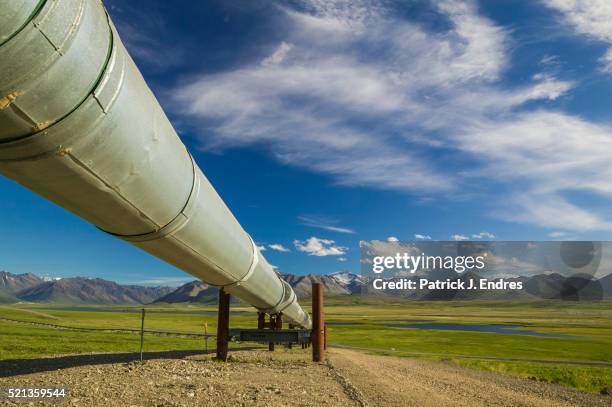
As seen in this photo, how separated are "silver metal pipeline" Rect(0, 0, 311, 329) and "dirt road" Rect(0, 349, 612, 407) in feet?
16.3

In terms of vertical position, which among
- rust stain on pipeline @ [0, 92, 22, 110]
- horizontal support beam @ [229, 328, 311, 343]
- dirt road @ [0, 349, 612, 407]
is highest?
rust stain on pipeline @ [0, 92, 22, 110]

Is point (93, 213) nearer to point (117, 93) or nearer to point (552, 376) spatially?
point (117, 93)

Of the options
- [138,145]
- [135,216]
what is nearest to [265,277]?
[135,216]

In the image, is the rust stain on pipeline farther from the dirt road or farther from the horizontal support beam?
the horizontal support beam

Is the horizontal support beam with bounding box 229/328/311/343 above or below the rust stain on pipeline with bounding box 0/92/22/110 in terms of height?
below

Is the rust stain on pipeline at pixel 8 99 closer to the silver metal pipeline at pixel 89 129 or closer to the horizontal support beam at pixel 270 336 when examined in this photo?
the silver metal pipeline at pixel 89 129

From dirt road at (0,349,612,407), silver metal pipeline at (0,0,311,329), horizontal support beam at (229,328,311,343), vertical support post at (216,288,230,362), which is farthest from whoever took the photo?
vertical support post at (216,288,230,362)

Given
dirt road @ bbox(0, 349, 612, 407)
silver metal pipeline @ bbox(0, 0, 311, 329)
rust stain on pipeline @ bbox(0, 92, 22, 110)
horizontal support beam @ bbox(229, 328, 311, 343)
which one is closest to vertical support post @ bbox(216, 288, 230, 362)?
dirt road @ bbox(0, 349, 612, 407)

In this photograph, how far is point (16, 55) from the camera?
2.71 m

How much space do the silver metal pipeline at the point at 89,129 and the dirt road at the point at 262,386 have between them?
196 inches

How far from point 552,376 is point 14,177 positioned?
26356mm

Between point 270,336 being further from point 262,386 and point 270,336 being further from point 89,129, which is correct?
point 89,129

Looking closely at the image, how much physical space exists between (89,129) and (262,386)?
373 inches

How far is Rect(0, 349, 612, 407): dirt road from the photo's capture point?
31.0 feet
